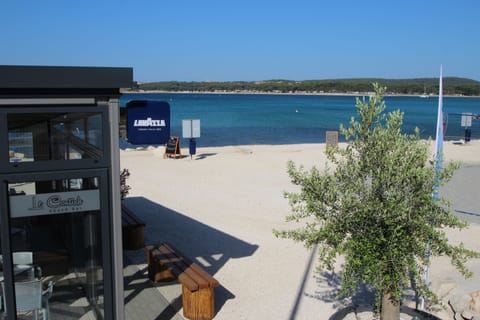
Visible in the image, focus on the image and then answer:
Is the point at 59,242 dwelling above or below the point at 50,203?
below

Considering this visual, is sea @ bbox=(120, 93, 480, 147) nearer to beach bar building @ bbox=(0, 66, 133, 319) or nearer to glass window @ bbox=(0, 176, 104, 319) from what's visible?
beach bar building @ bbox=(0, 66, 133, 319)

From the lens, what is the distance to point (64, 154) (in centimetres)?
444

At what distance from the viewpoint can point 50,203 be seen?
4.25m

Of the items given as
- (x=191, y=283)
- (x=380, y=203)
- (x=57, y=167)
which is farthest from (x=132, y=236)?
(x=380, y=203)

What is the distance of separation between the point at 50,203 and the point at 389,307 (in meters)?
3.37

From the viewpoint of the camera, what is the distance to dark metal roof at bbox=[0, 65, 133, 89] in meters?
3.91

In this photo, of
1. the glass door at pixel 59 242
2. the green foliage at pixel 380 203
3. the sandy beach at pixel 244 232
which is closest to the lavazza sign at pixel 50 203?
the glass door at pixel 59 242

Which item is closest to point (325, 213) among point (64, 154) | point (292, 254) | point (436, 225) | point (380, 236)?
point (380, 236)

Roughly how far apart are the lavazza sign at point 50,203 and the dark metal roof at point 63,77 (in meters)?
0.89

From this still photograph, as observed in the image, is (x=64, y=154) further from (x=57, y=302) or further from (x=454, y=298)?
(x=454, y=298)

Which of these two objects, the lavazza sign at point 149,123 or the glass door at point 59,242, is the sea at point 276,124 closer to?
the lavazza sign at point 149,123

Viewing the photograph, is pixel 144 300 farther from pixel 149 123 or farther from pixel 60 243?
pixel 149 123

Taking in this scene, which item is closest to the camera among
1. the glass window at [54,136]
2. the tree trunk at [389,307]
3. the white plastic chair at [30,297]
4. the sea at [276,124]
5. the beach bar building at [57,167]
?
the beach bar building at [57,167]

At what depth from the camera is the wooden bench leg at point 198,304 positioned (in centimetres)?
614
